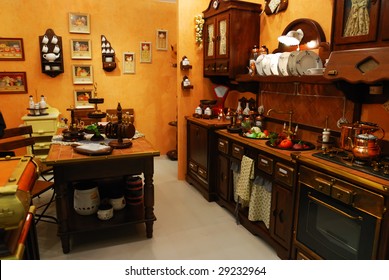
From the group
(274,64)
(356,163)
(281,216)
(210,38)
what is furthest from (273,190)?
(210,38)

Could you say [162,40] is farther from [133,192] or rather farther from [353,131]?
[353,131]

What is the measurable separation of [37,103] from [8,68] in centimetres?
72

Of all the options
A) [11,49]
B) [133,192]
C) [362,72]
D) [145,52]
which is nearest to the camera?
[362,72]

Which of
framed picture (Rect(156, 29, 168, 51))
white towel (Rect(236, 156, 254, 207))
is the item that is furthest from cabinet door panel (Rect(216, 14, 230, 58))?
framed picture (Rect(156, 29, 168, 51))

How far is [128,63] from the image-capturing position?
527 centimetres

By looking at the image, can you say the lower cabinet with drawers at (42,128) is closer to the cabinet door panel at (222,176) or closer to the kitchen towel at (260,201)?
the cabinet door panel at (222,176)

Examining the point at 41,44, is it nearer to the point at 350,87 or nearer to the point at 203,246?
the point at 203,246

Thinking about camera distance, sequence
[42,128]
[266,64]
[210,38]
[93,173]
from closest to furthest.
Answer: [93,173] → [266,64] → [210,38] → [42,128]

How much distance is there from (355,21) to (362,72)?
365 mm

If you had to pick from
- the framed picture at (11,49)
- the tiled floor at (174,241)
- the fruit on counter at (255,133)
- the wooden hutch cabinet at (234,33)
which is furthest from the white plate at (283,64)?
the framed picture at (11,49)

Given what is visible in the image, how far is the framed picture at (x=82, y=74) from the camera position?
499 centimetres

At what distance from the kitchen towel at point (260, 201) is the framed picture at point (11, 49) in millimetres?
3997

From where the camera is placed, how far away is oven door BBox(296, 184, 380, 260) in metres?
1.80

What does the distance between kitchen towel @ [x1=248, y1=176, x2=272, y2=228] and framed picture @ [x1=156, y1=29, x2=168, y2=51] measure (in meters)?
3.43
